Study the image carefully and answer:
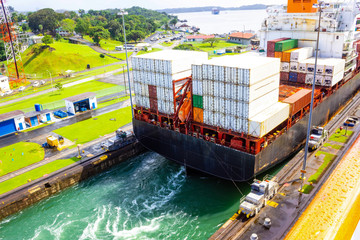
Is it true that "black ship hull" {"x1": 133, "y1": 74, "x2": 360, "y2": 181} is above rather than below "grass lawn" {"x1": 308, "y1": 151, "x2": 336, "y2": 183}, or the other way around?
above

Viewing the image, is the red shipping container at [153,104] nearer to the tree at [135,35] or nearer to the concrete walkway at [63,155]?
the concrete walkway at [63,155]

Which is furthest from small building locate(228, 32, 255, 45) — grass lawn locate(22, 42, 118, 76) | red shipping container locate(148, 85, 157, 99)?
red shipping container locate(148, 85, 157, 99)

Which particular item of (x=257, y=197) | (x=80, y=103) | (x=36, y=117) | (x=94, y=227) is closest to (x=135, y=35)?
(x=80, y=103)

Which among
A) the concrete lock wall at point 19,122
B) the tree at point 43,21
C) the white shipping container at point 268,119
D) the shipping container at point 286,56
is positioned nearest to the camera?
the white shipping container at point 268,119

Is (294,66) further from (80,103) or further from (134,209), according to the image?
(80,103)

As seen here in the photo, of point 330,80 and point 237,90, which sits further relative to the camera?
point 330,80

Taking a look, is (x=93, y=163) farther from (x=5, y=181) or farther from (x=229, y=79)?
(x=229, y=79)

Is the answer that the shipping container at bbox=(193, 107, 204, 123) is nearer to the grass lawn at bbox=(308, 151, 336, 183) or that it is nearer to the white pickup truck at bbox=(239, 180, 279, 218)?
the white pickup truck at bbox=(239, 180, 279, 218)

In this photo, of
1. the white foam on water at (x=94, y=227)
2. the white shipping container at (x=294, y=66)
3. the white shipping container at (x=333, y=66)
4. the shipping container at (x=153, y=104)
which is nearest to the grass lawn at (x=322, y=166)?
the white shipping container at (x=333, y=66)
